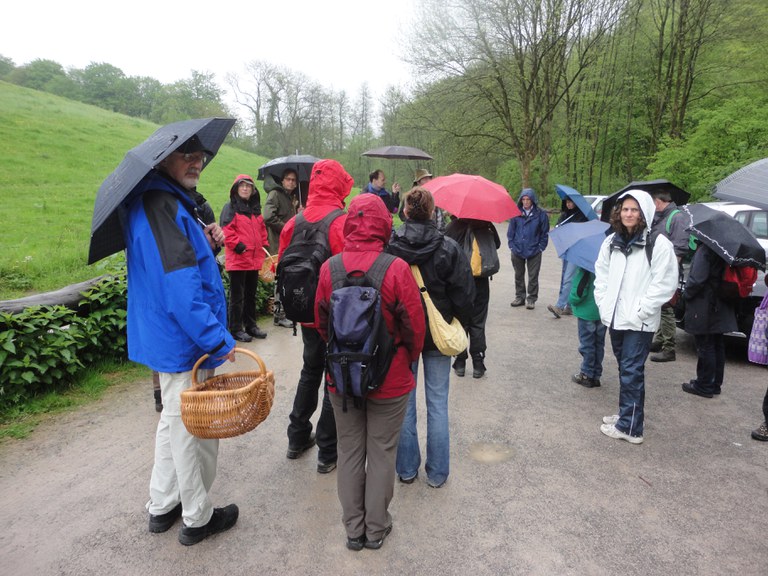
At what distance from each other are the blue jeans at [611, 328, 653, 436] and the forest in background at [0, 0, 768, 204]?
1280cm

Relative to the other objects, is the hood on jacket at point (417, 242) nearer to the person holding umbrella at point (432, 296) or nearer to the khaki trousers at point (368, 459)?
the person holding umbrella at point (432, 296)

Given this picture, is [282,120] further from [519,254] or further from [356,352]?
[356,352]

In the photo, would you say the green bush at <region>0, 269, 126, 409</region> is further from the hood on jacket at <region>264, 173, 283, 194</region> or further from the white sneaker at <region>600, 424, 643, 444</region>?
the white sneaker at <region>600, 424, 643, 444</region>

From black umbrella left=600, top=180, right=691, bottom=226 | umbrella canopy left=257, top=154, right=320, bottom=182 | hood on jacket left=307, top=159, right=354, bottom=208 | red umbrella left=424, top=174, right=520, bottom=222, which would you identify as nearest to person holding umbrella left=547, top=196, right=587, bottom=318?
black umbrella left=600, top=180, right=691, bottom=226

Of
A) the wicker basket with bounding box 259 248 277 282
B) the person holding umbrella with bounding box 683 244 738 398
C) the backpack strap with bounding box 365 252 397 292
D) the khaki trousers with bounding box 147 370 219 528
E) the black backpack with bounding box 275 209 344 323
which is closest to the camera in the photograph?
the backpack strap with bounding box 365 252 397 292

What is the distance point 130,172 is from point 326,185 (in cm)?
132

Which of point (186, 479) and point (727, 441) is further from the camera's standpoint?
point (727, 441)

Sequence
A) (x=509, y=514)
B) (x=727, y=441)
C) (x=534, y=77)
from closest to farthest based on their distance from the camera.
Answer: (x=509, y=514)
(x=727, y=441)
(x=534, y=77)

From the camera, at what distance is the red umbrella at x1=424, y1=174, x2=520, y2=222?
4738 mm

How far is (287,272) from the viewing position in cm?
310

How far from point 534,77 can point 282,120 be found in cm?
2848

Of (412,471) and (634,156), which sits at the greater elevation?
(634,156)

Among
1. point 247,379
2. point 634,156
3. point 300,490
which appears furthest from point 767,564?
point 634,156

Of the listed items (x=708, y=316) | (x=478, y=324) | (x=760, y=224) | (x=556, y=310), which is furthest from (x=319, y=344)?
(x=760, y=224)
